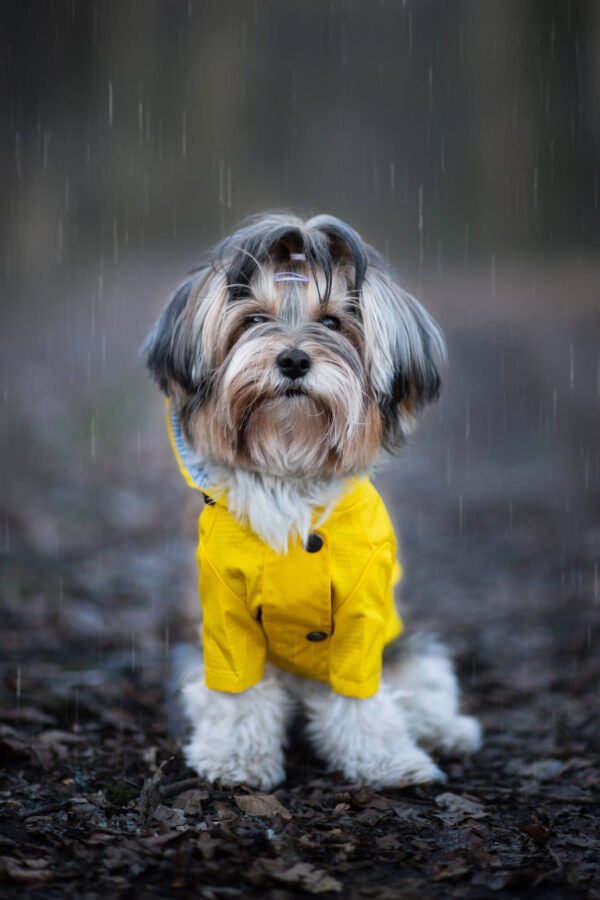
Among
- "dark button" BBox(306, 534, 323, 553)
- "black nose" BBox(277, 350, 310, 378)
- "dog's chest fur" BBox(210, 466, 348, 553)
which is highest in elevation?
"black nose" BBox(277, 350, 310, 378)

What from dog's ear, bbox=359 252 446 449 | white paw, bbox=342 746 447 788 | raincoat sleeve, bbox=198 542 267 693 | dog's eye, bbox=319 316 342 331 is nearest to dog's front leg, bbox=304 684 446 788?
white paw, bbox=342 746 447 788

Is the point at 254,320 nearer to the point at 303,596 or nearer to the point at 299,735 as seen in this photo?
the point at 303,596

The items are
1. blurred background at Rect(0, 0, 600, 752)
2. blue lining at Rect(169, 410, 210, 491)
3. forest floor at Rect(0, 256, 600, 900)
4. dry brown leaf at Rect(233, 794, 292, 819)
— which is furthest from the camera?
blurred background at Rect(0, 0, 600, 752)

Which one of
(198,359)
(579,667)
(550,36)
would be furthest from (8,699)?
(550,36)

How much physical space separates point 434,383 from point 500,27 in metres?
14.0

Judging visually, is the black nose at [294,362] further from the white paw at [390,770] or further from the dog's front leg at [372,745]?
the white paw at [390,770]

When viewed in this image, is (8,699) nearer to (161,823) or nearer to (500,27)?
(161,823)

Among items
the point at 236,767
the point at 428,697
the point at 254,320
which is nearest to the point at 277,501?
the point at 254,320

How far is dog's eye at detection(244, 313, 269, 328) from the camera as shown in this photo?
12.6 feet

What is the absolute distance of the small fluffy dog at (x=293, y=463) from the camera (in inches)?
148

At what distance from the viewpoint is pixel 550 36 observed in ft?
49.2

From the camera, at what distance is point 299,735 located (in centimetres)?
453

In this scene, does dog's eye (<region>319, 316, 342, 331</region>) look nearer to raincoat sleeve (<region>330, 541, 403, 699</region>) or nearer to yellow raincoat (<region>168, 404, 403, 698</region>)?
yellow raincoat (<region>168, 404, 403, 698</region>)

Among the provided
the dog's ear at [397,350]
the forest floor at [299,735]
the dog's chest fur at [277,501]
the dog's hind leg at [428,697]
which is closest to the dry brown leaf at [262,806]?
the forest floor at [299,735]
